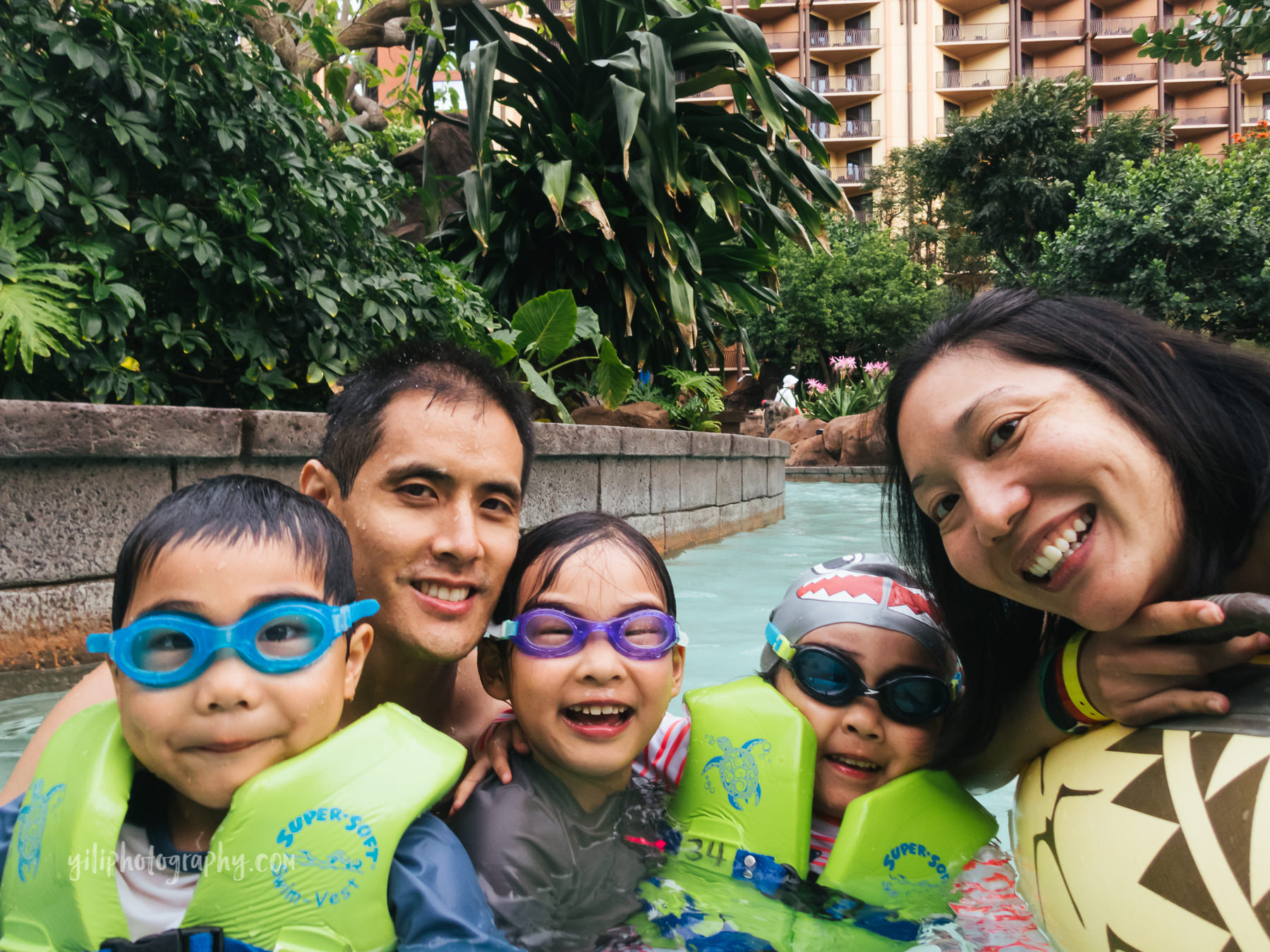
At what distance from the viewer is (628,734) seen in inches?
81.6

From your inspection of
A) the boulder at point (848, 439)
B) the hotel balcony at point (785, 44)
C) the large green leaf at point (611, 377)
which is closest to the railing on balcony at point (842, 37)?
the hotel balcony at point (785, 44)

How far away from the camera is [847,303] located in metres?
31.2

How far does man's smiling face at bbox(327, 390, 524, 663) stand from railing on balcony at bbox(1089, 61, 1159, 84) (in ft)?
155

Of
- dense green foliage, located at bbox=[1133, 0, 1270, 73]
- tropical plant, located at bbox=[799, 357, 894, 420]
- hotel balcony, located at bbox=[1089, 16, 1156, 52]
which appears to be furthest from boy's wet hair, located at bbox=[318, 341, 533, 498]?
hotel balcony, located at bbox=[1089, 16, 1156, 52]

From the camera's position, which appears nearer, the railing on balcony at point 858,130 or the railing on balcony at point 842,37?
the railing on balcony at point 842,37

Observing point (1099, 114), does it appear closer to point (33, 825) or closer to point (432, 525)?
point (432, 525)

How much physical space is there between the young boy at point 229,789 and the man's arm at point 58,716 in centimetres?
25

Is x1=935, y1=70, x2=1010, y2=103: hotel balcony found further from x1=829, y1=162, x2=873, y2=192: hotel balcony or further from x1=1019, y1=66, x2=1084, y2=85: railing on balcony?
x1=829, y1=162, x2=873, y2=192: hotel balcony

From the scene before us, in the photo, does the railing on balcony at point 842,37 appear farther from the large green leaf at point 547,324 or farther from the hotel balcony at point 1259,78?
the large green leaf at point 547,324

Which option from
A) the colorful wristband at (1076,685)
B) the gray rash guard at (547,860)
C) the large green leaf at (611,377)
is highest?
the large green leaf at (611,377)

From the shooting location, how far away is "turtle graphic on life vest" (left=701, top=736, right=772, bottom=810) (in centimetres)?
218

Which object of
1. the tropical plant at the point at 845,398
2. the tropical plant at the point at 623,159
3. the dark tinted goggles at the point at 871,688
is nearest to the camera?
the dark tinted goggles at the point at 871,688

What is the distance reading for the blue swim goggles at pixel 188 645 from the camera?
1.56 metres

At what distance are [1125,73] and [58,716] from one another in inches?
1958
